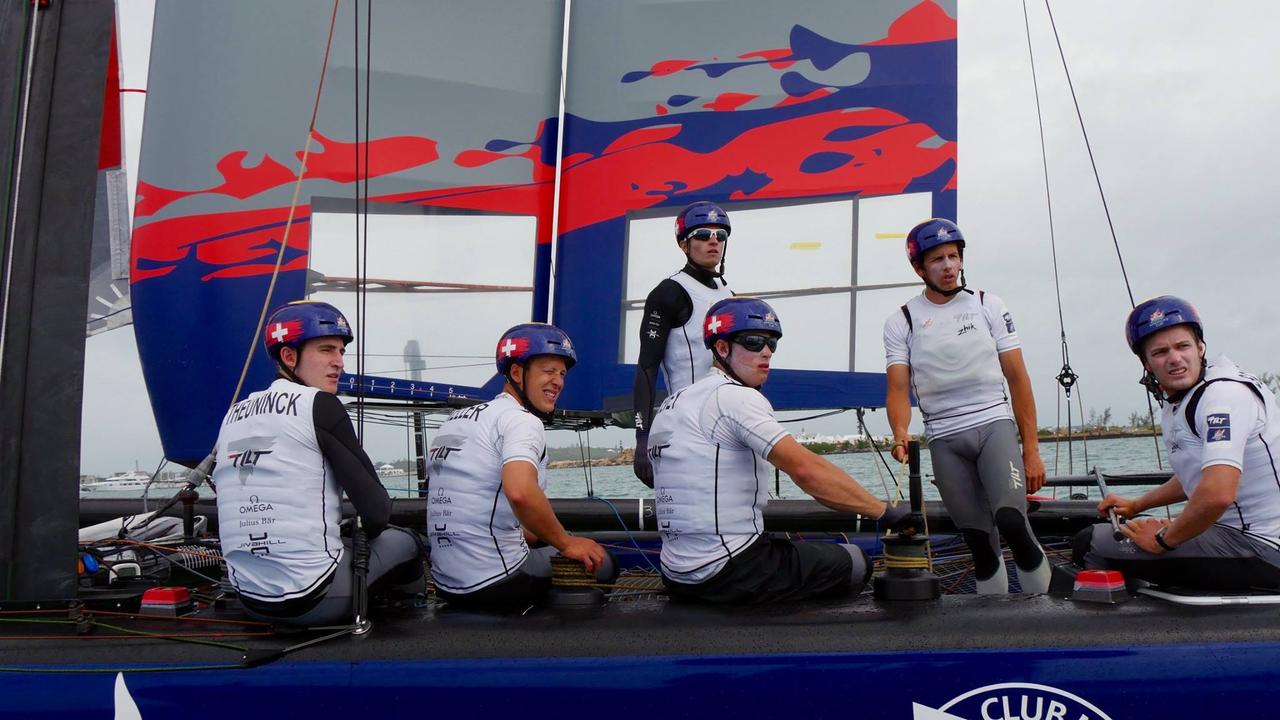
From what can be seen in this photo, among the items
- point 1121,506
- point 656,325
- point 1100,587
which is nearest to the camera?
point 1100,587

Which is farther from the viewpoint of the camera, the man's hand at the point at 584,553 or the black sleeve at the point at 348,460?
the man's hand at the point at 584,553

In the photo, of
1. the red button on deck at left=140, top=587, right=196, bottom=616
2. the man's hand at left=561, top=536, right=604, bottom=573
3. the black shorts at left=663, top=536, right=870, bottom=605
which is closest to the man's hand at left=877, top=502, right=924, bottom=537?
the black shorts at left=663, top=536, right=870, bottom=605

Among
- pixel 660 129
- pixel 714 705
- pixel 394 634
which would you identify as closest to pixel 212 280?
pixel 660 129

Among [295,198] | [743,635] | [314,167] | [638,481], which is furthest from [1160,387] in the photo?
[638,481]

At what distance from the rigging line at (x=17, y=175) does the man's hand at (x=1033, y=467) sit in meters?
4.00

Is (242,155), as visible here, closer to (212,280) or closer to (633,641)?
(212,280)

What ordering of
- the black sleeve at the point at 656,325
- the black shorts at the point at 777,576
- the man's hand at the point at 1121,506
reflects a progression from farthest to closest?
the black sleeve at the point at 656,325, the man's hand at the point at 1121,506, the black shorts at the point at 777,576

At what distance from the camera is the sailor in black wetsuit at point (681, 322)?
4957 millimetres

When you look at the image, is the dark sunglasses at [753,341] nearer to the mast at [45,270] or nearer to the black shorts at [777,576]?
the black shorts at [777,576]

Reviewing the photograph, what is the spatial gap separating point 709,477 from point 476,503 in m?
0.83

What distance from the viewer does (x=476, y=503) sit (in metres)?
3.72

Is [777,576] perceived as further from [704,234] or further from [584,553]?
[704,234]

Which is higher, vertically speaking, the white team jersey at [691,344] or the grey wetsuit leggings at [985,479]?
the white team jersey at [691,344]

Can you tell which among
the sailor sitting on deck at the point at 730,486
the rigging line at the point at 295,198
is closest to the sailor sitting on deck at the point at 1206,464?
the sailor sitting on deck at the point at 730,486
